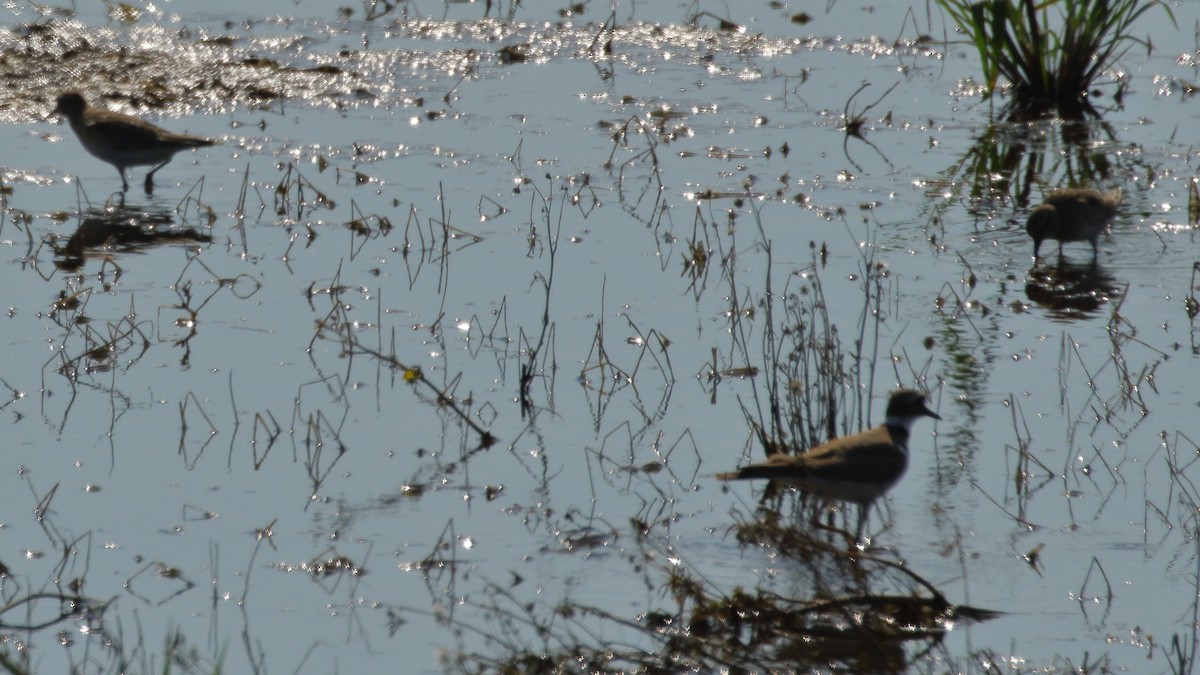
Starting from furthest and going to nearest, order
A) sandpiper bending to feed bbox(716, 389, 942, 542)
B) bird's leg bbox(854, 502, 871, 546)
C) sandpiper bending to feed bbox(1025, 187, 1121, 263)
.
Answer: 1. sandpiper bending to feed bbox(1025, 187, 1121, 263)
2. bird's leg bbox(854, 502, 871, 546)
3. sandpiper bending to feed bbox(716, 389, 942, 542)

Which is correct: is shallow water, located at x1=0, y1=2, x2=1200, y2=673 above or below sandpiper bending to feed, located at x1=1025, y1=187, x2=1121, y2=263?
below

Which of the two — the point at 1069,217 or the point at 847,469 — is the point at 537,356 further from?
the point at 1069,217

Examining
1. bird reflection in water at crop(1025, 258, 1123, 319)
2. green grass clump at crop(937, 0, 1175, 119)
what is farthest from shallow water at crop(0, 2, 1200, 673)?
green grass clump at crop(937, 0, 1175, 119)

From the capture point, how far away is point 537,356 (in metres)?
9.15

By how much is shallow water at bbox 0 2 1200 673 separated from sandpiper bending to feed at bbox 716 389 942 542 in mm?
250

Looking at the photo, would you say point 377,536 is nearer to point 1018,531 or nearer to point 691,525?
point 691,525

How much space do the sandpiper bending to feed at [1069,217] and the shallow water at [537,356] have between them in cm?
33

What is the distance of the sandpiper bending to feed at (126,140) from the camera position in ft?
40.8

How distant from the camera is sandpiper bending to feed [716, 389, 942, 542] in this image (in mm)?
6773

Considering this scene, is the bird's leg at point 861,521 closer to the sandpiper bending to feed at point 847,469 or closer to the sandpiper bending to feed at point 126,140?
the sandpiper bending to feed at point 847,469

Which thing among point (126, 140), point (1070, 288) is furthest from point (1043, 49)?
point (126, 140)

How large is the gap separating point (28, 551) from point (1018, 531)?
13.3 feet

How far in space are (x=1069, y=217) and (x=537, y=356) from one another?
13.4 ft

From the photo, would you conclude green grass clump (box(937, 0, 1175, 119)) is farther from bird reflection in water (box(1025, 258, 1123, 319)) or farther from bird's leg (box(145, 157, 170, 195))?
bird's leg (box(145, 157, 170, 195))
